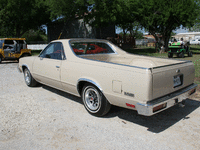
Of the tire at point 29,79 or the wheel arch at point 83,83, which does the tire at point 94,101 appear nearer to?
the wheel arch at point 83,83

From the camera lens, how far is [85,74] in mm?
3910

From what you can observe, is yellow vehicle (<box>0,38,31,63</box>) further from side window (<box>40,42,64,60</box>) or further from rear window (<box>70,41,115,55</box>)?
rear window (<box>70,41,115,55</box>)

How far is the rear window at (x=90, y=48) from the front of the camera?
486 cm

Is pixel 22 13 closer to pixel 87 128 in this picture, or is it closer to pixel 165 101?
pixel 87 128

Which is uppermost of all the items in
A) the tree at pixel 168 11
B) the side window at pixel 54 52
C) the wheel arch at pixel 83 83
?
the tree at pixel 168 11

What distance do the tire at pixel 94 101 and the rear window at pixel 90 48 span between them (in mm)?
1186

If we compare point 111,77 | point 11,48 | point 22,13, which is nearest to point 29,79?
point 111,77

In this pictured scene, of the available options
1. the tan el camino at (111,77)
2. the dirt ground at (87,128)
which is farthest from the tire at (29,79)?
the dirt ground at (87,128)

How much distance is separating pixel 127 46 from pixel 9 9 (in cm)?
2038

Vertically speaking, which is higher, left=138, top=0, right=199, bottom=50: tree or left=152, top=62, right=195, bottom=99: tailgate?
left=138, top=0, right=199, bottom=50: tree

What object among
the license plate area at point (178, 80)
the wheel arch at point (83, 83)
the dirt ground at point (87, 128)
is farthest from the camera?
the wheel arch at point (83, 83)

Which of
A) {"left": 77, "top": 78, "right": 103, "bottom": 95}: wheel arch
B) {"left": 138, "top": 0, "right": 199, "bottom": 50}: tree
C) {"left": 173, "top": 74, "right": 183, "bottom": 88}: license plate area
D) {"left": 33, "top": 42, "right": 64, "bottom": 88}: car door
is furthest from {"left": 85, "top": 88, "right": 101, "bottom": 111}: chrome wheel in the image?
{"left": 138, "top": 0, "right": 199, "bottom": 50}: tree

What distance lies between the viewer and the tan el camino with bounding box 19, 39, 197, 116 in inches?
122

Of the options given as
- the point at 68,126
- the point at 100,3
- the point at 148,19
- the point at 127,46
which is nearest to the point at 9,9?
the point at 100,3
